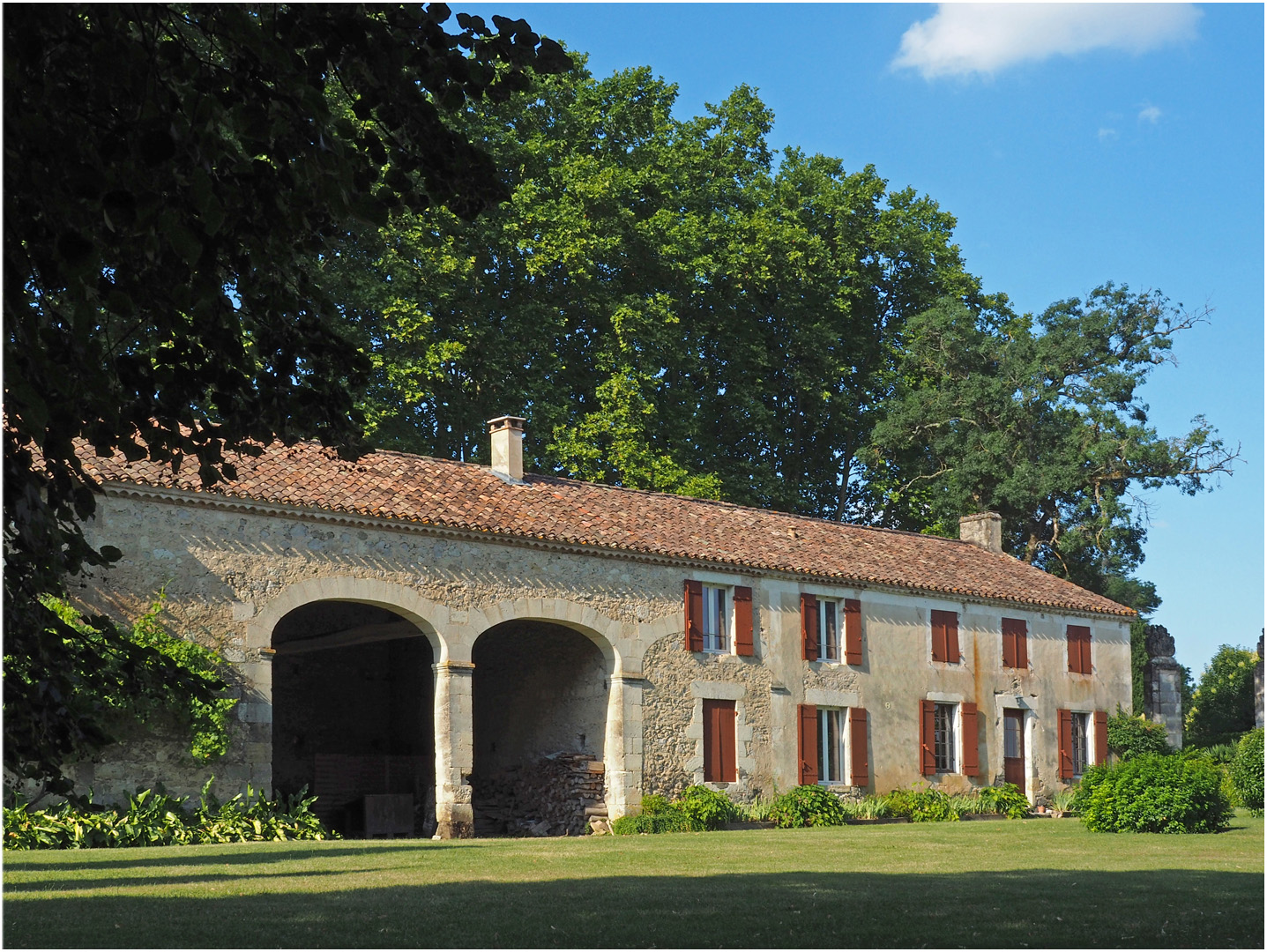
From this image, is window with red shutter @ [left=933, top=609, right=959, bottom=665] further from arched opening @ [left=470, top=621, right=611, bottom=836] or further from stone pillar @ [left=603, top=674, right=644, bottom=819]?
arched opening @ [left=470, top=621, right=611, bottom=836]

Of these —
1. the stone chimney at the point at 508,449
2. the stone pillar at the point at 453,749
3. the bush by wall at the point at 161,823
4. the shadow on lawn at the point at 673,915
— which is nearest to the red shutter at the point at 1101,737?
the stone chimney at the point at 508,449

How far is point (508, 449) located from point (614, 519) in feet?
7.09

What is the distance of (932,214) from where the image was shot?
3875cm

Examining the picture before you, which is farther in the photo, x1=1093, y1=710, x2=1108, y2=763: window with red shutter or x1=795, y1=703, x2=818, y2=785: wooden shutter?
x1=1093, y1=710, x2=1108, y2=763: window with red shutter

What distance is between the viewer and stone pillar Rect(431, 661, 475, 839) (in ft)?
63.2

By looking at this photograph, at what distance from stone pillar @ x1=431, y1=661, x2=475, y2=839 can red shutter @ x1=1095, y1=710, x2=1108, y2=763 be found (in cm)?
1486

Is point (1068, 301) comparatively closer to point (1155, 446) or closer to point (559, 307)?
point (1155, 446)

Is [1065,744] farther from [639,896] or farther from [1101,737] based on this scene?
[639,896]

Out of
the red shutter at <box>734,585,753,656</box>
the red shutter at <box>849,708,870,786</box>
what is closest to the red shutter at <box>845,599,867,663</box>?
the red shutter at <box>849,708,870,786</box>

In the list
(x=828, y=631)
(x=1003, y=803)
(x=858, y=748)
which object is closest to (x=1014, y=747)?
(x=1003, y=803)

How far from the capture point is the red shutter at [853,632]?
24.3 meters

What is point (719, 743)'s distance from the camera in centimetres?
2233

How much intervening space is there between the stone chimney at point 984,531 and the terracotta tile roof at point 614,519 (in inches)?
47.8

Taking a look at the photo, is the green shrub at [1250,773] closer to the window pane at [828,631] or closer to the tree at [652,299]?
the window pane at [828,631]
